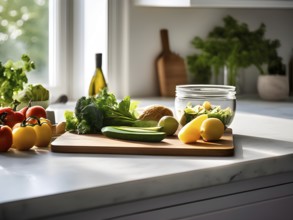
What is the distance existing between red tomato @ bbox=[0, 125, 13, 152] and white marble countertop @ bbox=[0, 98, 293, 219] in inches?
0.8

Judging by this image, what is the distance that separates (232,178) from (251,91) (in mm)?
1790

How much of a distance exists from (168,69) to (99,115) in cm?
113

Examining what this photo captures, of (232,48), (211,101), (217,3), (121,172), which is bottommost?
(121,172)

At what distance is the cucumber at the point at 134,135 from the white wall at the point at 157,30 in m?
1.11

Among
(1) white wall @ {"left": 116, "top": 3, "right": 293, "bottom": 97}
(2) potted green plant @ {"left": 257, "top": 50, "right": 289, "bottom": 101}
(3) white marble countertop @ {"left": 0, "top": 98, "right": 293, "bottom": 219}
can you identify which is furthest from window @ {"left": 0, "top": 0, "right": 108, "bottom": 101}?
(3) white marble countertop @ {"left": 0, "top": 98, "right": 293, "bottom": 219}

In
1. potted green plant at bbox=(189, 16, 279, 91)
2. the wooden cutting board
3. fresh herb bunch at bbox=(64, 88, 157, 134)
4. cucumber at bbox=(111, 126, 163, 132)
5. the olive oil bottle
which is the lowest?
the wooden cutting board

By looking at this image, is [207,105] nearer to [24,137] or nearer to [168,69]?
[24,137]

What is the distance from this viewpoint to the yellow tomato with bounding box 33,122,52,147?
5.18 ft

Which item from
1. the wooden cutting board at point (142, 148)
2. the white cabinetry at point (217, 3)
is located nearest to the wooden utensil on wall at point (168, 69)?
the white cabinetry at point (217, 3)

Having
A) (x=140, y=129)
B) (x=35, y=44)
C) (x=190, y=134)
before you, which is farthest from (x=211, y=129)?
(x=35, y=44)

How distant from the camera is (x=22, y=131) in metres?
1.52

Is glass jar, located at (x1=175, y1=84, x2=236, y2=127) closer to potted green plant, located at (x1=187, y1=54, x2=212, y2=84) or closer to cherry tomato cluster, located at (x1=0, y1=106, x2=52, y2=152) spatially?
cherry tomato cluster, located at (x1=0, y1=106, x2=52, y2=152)

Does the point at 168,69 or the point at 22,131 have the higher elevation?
the point at 168,69

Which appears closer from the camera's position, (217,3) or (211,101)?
(211,101)
